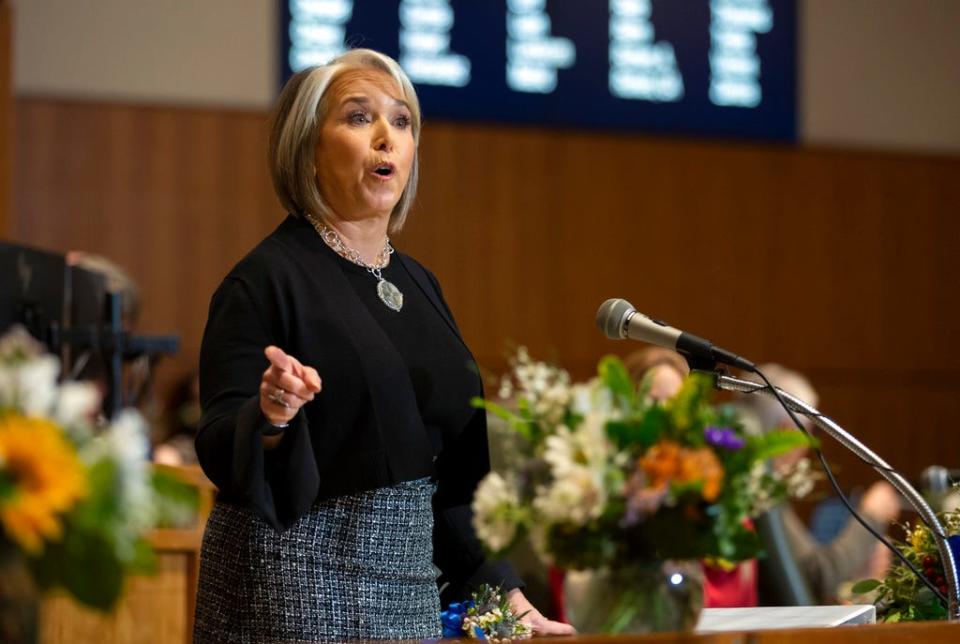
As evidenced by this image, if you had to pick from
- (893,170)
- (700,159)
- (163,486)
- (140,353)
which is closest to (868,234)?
(893,170)

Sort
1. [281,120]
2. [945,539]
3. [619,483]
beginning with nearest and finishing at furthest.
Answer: [619,483], [945,539], [281,120]

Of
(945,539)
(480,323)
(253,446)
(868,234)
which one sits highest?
(868,234)

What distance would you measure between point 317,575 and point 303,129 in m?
0.80

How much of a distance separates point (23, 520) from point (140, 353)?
130 inches

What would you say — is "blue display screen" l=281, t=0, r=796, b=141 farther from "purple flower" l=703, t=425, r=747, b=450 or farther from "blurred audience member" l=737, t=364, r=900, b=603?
"purple flower" l=703, t=425, r=747, b=450

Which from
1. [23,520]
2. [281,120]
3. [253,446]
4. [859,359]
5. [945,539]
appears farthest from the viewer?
[859,359]

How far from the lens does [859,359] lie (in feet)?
25.0

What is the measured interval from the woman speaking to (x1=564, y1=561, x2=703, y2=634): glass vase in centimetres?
51

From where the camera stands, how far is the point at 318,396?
2.22m

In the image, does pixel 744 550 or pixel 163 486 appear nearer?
pixel 163 486

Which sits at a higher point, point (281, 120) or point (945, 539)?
point (281, 120)

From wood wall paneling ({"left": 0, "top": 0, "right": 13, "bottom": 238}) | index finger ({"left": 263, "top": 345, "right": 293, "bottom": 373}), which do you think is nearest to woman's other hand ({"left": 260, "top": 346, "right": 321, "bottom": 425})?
index finger ({"left": 263, "top": 345, "right": 293, "bottom": 373})

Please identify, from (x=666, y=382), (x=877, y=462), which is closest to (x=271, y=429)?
(x=877, y=462)

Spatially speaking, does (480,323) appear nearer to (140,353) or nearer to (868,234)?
(868,234)
